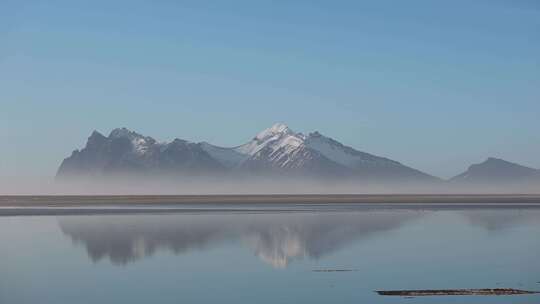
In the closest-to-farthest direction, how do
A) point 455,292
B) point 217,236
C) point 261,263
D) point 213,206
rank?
point 455,292
point 261,263
point 217,236
point 213,206

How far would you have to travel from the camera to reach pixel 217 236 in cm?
5447

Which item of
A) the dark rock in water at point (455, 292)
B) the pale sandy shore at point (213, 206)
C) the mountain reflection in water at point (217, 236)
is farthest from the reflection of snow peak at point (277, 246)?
the pale sandy shore at point (213, 206)

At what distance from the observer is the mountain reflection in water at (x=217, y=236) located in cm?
4459

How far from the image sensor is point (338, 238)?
52.6 metres

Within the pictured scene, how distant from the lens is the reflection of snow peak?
41406 mm

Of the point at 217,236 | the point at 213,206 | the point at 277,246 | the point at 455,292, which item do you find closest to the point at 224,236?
the point at 217,236

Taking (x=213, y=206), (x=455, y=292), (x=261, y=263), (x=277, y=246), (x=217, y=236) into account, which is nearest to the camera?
(x=455, y=292)

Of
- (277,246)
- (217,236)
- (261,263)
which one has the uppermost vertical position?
(217,236)

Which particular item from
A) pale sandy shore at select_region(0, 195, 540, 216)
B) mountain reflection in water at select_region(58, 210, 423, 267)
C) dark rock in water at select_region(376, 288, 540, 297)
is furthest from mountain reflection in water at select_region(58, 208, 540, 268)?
pale sandy shore at select_region(0, 195, 540, 216)

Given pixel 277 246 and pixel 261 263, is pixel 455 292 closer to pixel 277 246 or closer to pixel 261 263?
pixel 261 263

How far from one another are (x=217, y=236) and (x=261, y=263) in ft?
49.6

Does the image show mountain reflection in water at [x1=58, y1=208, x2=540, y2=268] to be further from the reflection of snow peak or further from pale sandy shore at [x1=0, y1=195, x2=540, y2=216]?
pale sandy shore at [x1=0, y1=195, x2=540, y2=216]

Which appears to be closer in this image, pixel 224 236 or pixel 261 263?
pixel 261 263

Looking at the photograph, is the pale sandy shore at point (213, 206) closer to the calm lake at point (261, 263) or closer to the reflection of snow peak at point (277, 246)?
the calm lake at point (261, 263)
